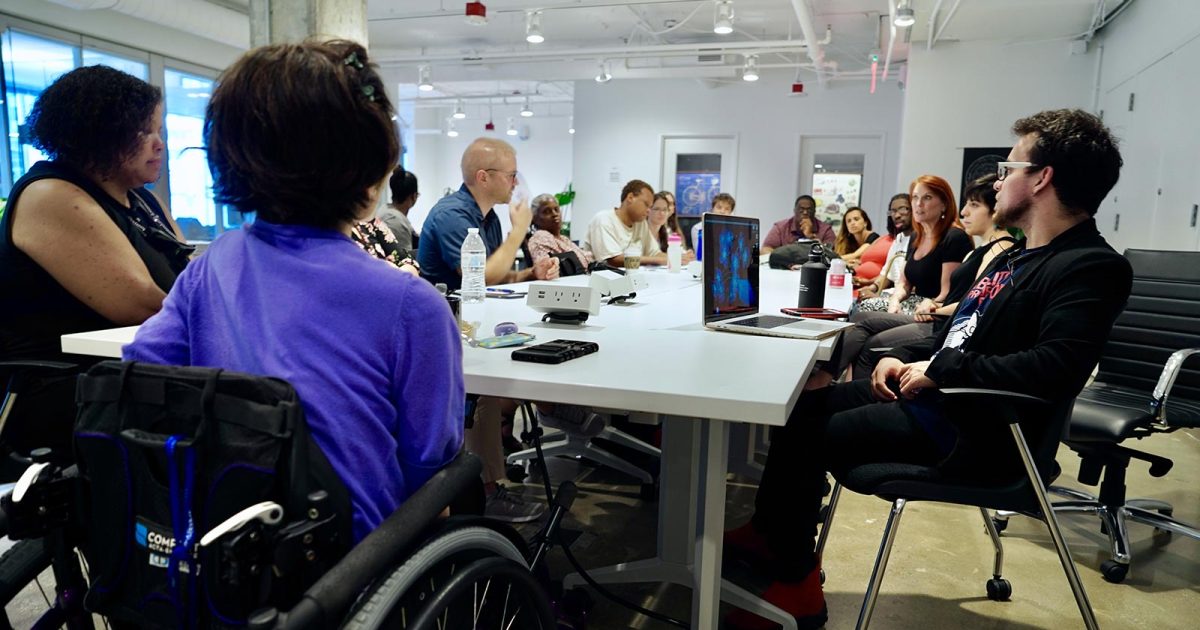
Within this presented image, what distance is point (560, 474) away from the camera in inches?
122

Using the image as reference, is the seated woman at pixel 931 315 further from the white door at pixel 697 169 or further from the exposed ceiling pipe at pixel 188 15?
the white door at pixel 697 169

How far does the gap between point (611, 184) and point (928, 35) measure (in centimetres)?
479

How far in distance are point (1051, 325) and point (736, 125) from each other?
354 inches

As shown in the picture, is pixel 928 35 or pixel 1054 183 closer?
pixel 1054 183

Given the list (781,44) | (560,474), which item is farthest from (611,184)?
→ (560,474)

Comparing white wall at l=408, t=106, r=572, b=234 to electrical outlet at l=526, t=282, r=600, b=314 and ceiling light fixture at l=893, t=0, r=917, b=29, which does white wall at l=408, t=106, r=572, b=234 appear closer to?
ceiling light fixture at l=893, t=0, r=917, b=29

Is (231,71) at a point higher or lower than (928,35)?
lower

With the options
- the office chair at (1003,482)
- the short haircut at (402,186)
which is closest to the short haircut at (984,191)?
the office chair at (1003,482)

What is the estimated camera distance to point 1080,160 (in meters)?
1.65

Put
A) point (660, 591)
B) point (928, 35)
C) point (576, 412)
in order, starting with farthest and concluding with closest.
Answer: point (928, 35) → point (576, 412) → point (660, 591)

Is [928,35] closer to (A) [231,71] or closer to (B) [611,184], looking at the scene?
(B) [611,184]

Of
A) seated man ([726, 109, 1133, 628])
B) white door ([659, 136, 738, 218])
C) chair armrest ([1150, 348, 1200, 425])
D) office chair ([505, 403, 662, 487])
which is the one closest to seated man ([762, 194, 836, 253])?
white door ([659, 136, 738, 218])

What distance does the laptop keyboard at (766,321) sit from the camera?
2.09 meters

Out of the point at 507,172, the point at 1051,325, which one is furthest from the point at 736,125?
the point at 1051,325
